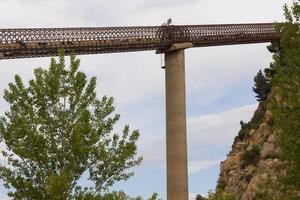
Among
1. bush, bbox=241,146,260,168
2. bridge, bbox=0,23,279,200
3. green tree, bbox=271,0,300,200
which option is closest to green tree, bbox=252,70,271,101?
bush, bbox=241,146,260,168

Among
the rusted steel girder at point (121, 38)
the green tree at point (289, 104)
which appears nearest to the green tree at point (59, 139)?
the green tree at point (289, 104)

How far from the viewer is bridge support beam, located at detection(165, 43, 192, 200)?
51.0 m

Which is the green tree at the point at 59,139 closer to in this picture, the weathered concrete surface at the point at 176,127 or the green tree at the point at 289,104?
the green tree at the point at 289,104

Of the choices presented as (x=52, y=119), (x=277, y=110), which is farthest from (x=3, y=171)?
(x=277, y=110)

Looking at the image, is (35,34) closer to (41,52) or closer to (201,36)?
(41,52)

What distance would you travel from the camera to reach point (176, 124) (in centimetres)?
5225

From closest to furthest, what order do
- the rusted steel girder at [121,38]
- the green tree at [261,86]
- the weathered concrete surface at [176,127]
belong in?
1. the rusted steel girder at [121,38]
2. the weathered concrete surface at [176,127]
3. the green tree at [261,86]

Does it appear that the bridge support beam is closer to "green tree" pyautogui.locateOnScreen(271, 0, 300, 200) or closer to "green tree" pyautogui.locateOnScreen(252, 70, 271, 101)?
"green tree" pyautogui.locateOnScreen(271, 0, 300, 200)

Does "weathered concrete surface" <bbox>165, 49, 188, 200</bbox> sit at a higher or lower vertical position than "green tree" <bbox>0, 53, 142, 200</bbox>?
higher

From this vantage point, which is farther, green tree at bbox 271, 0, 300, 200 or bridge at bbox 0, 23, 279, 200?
bridge at bbox 0, 23, 279, 200

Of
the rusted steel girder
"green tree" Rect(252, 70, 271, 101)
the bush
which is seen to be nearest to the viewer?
the rusted steel girder

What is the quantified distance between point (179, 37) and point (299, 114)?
32.5 metres

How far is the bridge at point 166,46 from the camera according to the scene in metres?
45.3

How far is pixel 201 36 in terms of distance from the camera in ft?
189
